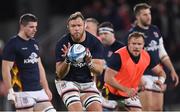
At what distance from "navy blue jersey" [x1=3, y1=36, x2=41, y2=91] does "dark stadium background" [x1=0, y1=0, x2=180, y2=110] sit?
16.2 ft

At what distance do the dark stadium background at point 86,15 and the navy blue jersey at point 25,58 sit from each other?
16.2ft

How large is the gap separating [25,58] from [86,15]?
749 centimetres

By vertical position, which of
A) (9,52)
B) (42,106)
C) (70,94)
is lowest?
(42,106)

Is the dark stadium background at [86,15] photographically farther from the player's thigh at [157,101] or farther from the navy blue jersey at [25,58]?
the navy blue jersey at [25,58]

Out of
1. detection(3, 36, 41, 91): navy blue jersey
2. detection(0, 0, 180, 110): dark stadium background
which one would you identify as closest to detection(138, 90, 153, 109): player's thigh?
detection(3, 36, 41, 91): navy blue jersey

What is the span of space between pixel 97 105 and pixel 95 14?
8017 mm

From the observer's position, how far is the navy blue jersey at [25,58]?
12.2 meters

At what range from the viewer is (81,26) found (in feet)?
37.3

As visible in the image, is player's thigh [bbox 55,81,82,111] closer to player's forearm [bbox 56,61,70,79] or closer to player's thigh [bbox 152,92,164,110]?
player's forearm [bbox 56,61,70,79]

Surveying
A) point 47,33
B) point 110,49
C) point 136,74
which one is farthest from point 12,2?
point 136,74

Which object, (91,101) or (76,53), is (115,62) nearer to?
Answer: (91,101)

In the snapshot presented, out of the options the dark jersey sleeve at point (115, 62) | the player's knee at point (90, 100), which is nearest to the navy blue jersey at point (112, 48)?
the dark jersey sleeve at point (115, 62)

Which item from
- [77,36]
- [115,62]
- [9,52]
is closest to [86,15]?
[115,62]

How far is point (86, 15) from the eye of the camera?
772 inches
